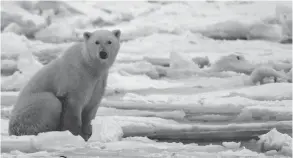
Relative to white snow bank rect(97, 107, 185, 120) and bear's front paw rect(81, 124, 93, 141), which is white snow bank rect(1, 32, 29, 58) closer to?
white snow bank rect(97, 107, 185, 120)

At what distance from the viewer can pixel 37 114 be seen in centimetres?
370

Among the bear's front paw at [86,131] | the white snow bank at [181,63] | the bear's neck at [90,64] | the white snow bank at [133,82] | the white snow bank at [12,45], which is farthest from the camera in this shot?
the white snow bank at [12,45]

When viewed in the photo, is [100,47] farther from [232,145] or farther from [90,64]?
[232,145]

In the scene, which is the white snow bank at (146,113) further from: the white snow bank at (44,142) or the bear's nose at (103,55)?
the white snow bank at (44,142)

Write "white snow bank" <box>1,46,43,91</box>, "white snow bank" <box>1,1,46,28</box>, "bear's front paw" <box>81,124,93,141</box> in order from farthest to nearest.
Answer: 1. "white snow bank" <box>1,1,46,28</box>
2. "white snow bank" <box>1,46,43,91</box>
3. "bear's front paw" <box>81,124,93,141</box>

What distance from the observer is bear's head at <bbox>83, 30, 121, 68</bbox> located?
3.73m

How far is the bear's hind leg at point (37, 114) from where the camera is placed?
370 centimetres

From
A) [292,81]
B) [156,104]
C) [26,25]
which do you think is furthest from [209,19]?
[156,104]

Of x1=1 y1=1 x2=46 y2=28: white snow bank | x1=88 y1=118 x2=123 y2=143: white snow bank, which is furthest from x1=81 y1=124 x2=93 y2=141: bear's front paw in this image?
x1=1 y1=1 x2=46 y2=28: white snow bank

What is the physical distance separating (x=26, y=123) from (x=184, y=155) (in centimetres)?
128

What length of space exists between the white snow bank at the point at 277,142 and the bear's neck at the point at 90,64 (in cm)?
148

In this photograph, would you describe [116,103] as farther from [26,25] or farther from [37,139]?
[26,25]

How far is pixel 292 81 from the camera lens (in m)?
6.92

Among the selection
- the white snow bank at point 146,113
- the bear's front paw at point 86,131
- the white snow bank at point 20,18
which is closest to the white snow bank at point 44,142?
the bear's front paw at point 86,131
